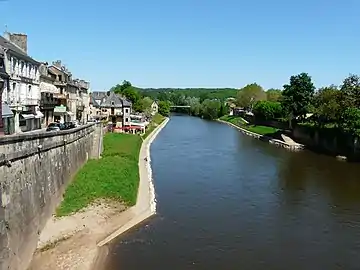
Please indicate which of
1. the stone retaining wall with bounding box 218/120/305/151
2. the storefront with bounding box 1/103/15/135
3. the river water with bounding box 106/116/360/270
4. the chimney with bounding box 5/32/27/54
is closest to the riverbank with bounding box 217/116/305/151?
the stone retaining wall with bounding box 218/120/305/151

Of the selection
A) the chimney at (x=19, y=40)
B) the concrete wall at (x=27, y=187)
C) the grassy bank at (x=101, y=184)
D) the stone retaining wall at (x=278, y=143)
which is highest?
the chimney at (x=19, y=40)

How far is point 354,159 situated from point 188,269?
34.1m

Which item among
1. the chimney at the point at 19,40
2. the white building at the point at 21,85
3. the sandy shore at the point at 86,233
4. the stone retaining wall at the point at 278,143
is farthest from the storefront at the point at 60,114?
the stone retaining wall at the point at 278,143

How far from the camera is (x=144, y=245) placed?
1945 centimetres

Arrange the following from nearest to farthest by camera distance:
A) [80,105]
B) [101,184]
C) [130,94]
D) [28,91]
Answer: [101,184] → [28,91] → [80,105] → [130,94]

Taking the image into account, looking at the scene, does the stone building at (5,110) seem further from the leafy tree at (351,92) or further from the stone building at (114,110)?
→ the stone building at (114,110)

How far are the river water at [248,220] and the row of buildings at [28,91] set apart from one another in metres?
9.41

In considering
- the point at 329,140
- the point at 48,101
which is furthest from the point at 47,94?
the point at 329,140

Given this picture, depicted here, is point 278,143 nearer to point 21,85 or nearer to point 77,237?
point 21,85

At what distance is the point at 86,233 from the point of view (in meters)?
19.8

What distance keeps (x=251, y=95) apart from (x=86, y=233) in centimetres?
10836

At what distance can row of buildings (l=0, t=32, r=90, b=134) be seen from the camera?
94.5 ft

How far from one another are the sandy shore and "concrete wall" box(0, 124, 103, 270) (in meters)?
0.50

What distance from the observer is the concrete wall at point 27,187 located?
1395cm
